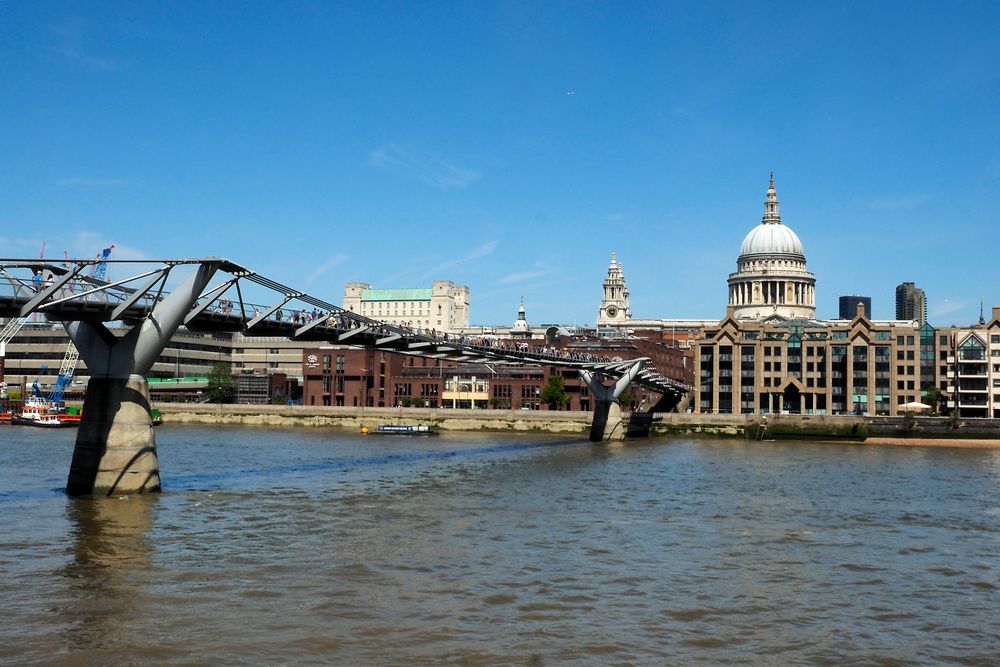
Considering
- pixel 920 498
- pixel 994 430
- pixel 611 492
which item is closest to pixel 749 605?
pixel 611 492

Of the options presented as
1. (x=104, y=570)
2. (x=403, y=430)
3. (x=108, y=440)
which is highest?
(x=108, y=440)

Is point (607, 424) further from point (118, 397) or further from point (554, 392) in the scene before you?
point (118, 397)

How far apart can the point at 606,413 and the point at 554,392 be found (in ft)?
91.5

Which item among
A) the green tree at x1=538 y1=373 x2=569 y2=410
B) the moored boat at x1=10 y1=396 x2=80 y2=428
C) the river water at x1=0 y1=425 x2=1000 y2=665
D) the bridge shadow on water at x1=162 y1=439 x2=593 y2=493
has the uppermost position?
the green tree at x1=538 y1=373 x2=569 y2=410

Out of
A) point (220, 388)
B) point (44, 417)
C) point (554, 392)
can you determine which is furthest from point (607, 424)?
point (220, 388)

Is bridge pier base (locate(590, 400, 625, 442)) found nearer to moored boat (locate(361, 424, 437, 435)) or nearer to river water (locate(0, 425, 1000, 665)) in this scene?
moored boat (locate(361, 424, 437, 435))

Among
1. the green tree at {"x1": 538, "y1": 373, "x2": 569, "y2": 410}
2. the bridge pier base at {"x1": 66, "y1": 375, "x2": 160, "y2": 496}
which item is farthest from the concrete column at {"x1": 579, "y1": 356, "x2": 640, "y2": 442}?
the bridge pier base at {"x1": 66, "y1": 375, "x2": 160, "y2": 496}

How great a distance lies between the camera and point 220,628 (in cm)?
2178

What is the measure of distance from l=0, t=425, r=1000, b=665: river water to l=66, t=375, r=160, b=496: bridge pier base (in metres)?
1.27

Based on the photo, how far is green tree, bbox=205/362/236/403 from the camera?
148 metres

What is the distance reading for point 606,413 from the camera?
99.9 meters

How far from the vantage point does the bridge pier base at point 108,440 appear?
41.2 meters

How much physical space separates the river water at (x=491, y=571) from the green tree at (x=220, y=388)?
95.0m

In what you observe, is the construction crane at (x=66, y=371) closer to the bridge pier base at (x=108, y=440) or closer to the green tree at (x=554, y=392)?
the green tree at (x=554, y=392)
